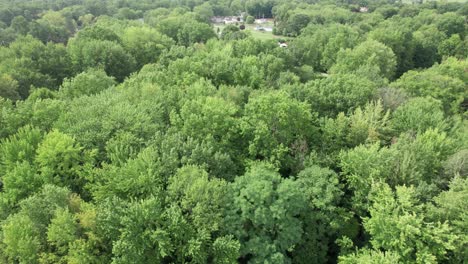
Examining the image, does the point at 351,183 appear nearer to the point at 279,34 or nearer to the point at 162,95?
the point at 162,95

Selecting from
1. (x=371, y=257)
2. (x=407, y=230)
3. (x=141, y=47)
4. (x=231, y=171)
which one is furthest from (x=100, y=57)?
(x=407, y=230)

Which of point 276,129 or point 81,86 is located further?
point 81,86

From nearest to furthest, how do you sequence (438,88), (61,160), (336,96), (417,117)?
(61,160), (417,117), (336,96), (438,88)

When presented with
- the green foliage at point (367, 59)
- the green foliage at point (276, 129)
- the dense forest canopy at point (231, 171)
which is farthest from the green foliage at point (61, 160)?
the green foliage at point (367, 59)

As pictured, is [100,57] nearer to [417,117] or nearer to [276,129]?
[276,129]

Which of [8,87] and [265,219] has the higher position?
[265,219]

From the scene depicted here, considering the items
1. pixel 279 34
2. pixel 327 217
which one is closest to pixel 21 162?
pixel 327 217

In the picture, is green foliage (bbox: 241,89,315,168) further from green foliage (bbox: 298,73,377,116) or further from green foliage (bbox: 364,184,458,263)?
green foliage (bbox: 364,184,458,263)

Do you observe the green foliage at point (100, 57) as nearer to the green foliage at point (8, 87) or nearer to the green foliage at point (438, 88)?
the green foliage at point (8, 87)

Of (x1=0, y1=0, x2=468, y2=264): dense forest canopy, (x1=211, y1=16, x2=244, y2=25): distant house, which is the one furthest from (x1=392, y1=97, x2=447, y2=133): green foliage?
(x1=211, y1=16, x2=244, y2=25): distant house

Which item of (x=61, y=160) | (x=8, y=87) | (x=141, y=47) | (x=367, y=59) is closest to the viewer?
(x=61, y=160)

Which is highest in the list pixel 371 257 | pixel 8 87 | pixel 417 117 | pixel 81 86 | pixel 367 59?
pixel 417 117
